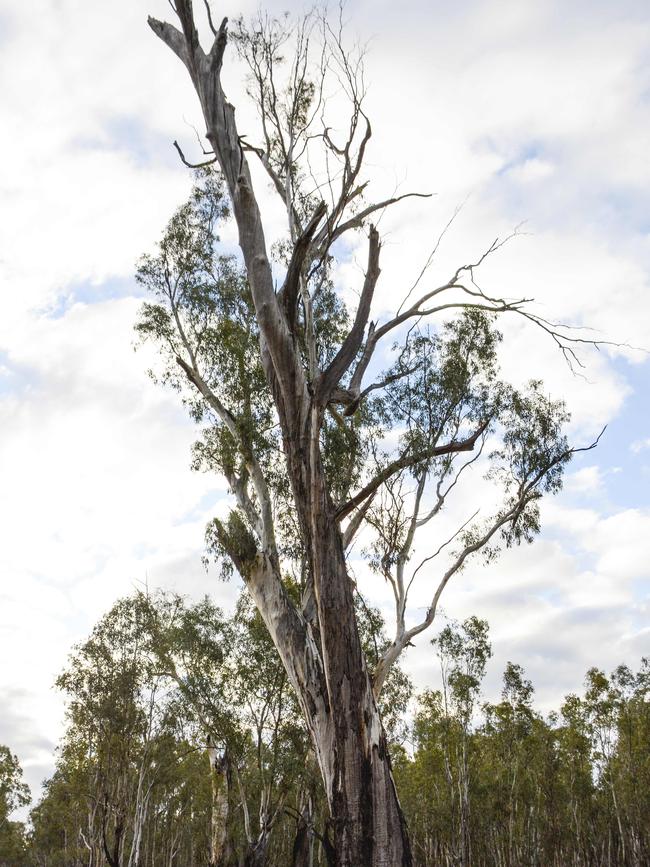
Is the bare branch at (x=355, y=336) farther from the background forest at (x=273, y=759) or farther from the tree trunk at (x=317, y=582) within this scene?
the background forest at (x=273, y=759)

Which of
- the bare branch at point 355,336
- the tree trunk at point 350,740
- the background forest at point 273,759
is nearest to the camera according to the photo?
the tree trunk at point 350,740

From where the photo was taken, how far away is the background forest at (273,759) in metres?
14.9

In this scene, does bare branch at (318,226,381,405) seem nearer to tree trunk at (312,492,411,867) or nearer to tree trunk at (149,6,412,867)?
tree trunk at (149,6,412,867)

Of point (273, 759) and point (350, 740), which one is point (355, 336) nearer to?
point (350, 740)

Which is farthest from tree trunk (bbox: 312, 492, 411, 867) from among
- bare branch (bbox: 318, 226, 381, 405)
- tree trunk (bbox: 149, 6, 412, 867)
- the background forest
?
the background forest

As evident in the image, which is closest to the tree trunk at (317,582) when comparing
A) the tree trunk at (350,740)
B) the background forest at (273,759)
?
the tree trunk at (350,740)

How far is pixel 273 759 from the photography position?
14.4 m

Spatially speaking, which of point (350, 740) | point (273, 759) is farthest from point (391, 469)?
point (273, 759)

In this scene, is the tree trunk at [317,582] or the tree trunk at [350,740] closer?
the tree trunk at [350,740]

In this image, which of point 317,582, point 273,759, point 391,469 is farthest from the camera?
point 273,759

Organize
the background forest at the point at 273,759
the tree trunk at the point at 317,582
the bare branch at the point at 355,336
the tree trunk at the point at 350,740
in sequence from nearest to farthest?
the tree trunk at the point at 350,740
the tree trunk at the point at 317,582
the bare branch at the point at 355,336
the background forest at the point at 273,759

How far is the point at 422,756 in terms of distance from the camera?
25250 millimetres

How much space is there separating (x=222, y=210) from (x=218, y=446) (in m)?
4.61

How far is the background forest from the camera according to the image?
14.9 meters
